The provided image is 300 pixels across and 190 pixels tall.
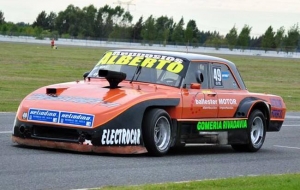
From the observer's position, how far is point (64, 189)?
25.9 ft

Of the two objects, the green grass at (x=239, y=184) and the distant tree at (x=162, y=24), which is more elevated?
the green grass at (x=239, y=184)

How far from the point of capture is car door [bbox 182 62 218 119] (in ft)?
38.8

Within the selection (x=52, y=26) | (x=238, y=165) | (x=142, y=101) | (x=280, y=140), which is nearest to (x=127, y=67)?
(x=142, y=101)

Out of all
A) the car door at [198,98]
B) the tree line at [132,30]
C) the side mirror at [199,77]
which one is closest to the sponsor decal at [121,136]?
the car door at [198,98]

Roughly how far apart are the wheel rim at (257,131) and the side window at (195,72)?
3.94 feet

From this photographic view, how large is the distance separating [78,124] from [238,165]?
2274 millimetres

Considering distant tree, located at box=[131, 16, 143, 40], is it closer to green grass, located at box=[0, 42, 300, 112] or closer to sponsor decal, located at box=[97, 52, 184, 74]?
green grass, located at box=[0, 42, 300, 112]

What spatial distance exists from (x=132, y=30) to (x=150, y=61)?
136204 mm

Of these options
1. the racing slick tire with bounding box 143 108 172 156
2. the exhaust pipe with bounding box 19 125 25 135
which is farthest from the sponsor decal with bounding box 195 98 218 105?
the exhaust pipe with bounding box 19 125 25 135

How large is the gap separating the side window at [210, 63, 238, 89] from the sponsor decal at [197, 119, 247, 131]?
0.59 meters

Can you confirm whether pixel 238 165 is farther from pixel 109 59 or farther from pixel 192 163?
pixel 109 59

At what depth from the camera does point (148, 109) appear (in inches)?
440

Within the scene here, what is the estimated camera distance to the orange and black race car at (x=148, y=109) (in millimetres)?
10633

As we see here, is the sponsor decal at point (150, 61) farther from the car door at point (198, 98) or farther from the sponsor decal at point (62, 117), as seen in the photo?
the sponsor decal at point (62, 117)
